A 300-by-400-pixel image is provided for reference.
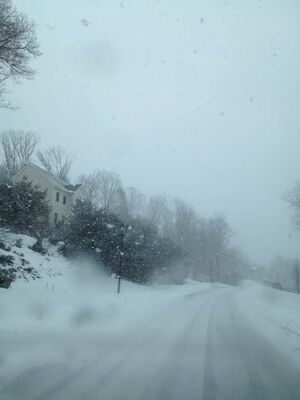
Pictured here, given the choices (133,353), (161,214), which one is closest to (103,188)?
(161,214)

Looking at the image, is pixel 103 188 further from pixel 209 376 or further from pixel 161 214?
pixel 209 376

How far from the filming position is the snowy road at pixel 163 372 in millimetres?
5680

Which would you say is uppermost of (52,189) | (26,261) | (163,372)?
(52,189)

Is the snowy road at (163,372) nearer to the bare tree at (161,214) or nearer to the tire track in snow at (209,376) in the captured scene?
the tire track in snow at (209,376)

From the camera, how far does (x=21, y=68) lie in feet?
56.3

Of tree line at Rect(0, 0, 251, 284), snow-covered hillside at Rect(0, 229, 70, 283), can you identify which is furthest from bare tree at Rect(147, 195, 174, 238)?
snow-covered hillside at Rect(0, 229, 70, 283)

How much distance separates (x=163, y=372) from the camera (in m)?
6.94

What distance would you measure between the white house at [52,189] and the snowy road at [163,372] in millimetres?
36689

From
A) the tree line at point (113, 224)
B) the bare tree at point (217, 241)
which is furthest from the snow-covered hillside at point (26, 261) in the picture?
Answer: the bare tree at point (217, 241)

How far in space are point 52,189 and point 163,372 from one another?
4220cm

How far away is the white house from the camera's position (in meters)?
46.7

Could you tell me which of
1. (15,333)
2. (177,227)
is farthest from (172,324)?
(177,227)

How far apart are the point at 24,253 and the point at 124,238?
11574mm

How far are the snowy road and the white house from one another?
3669cm
